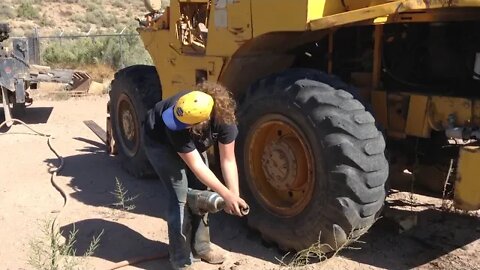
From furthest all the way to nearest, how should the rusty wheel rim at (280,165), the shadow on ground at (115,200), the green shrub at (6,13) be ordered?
1. the green shrub at (6,13)
2. the shadow on ground at (115,200)
3. the rusty wheel rim at (280,165)

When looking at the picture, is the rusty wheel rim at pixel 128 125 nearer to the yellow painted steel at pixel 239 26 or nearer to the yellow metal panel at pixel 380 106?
the yellow painted steel at pixel 239 26

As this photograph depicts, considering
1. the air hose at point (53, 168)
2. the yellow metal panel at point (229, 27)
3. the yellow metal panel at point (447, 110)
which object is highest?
the yellow metal panel at point (229, 27)

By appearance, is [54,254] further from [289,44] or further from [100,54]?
[100,54]

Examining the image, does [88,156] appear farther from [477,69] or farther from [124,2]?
[124,2]

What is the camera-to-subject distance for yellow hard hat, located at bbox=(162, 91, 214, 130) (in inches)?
165

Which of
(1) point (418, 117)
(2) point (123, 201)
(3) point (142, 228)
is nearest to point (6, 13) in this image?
(2) point (123, 201)

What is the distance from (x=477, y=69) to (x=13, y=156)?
6655 millimetres

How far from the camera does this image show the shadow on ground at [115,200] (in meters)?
5.35

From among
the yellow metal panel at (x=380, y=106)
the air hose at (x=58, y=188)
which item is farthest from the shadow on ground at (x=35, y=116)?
the yellow metal panel at (x=380, y=106)

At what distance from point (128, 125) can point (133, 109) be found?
370 mm

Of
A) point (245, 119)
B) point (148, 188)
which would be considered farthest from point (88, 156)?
point (245, 119)

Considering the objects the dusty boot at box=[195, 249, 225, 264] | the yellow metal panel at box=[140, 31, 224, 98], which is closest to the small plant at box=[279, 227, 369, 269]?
the dusty boot at box=[195, 249, 225, 264]

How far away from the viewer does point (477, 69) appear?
4504 mm

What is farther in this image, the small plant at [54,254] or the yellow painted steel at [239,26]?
the yellow painted steel at [239,26]
